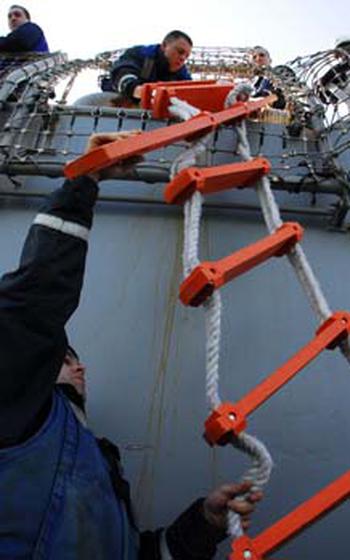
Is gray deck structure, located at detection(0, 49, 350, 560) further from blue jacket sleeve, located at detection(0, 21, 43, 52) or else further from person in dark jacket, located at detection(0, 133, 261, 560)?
blue jacket sleeve, located at detection(0, 21, 43, 52)

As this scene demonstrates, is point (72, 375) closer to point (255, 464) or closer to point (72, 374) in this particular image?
point (72, 374)

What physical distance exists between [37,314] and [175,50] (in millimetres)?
2145

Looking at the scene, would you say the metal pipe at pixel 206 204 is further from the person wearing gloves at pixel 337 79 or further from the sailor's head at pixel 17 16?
Result: the sailor's head at pixel 17 16

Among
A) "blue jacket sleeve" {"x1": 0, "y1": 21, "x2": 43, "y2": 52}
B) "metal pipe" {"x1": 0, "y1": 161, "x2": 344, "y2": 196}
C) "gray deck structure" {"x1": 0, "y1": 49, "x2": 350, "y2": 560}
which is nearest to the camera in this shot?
"gray deck structure" {"x1": 0, "y1": 49, "x2": 350, "y2": 560}

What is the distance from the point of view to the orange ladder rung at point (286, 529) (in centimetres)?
92

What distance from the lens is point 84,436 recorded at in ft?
3.56

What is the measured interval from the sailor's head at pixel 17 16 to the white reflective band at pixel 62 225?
108 inches

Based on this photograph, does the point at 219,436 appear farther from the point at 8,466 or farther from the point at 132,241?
the point at 132,241

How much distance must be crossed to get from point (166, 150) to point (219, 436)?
4.34 ft

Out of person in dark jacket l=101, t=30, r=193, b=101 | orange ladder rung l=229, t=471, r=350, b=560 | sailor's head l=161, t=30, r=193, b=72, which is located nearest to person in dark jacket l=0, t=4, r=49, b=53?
person in dark jacket l=101, t=30, r=193, b=101

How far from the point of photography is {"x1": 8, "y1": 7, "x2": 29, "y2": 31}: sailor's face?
11.2 ft

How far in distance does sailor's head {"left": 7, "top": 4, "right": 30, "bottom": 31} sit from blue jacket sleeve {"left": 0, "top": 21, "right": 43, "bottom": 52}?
14 centimetres

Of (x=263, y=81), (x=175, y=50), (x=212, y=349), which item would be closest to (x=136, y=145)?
(x=212, y=349)

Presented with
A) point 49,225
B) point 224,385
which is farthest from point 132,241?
point 49,225
